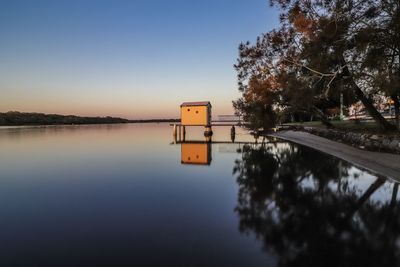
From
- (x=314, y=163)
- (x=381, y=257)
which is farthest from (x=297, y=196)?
(x=314, y=163)

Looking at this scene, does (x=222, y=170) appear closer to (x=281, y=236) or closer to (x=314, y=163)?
(x=314, y=163)

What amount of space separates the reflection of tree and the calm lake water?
2 cm

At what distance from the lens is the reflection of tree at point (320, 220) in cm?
397

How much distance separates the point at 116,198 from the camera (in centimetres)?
767

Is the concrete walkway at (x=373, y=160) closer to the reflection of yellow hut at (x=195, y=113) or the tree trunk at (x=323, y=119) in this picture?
the tree trunk at (x=323, y=119)

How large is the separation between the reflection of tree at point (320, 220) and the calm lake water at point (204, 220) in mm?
16

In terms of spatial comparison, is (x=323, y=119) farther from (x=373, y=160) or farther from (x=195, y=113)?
(x=373, y=160)

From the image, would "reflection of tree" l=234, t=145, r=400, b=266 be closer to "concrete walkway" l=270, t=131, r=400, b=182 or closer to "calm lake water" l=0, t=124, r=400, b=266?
"calm lake water" l=0, t=124, r=400, b=266

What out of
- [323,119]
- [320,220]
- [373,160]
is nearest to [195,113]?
[323,119]

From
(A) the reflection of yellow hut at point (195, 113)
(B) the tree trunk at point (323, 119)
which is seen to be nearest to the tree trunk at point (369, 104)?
(B) the tree trunk at point (323, 119)

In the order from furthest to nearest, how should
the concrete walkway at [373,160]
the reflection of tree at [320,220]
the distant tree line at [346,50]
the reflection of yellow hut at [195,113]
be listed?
the reflection of yellow hut at [195,113]
the distant tree line at [346,50]
the concrete walkway at [373,160]
the reflection of tree at [320,220]

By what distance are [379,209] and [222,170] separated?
262 inches

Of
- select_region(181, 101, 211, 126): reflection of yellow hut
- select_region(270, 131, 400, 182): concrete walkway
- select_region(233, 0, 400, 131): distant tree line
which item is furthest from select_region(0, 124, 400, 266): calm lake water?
select_region(181, 101, 211, 126): reflection of yellow hut

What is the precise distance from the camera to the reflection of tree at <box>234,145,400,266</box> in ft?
13.0
